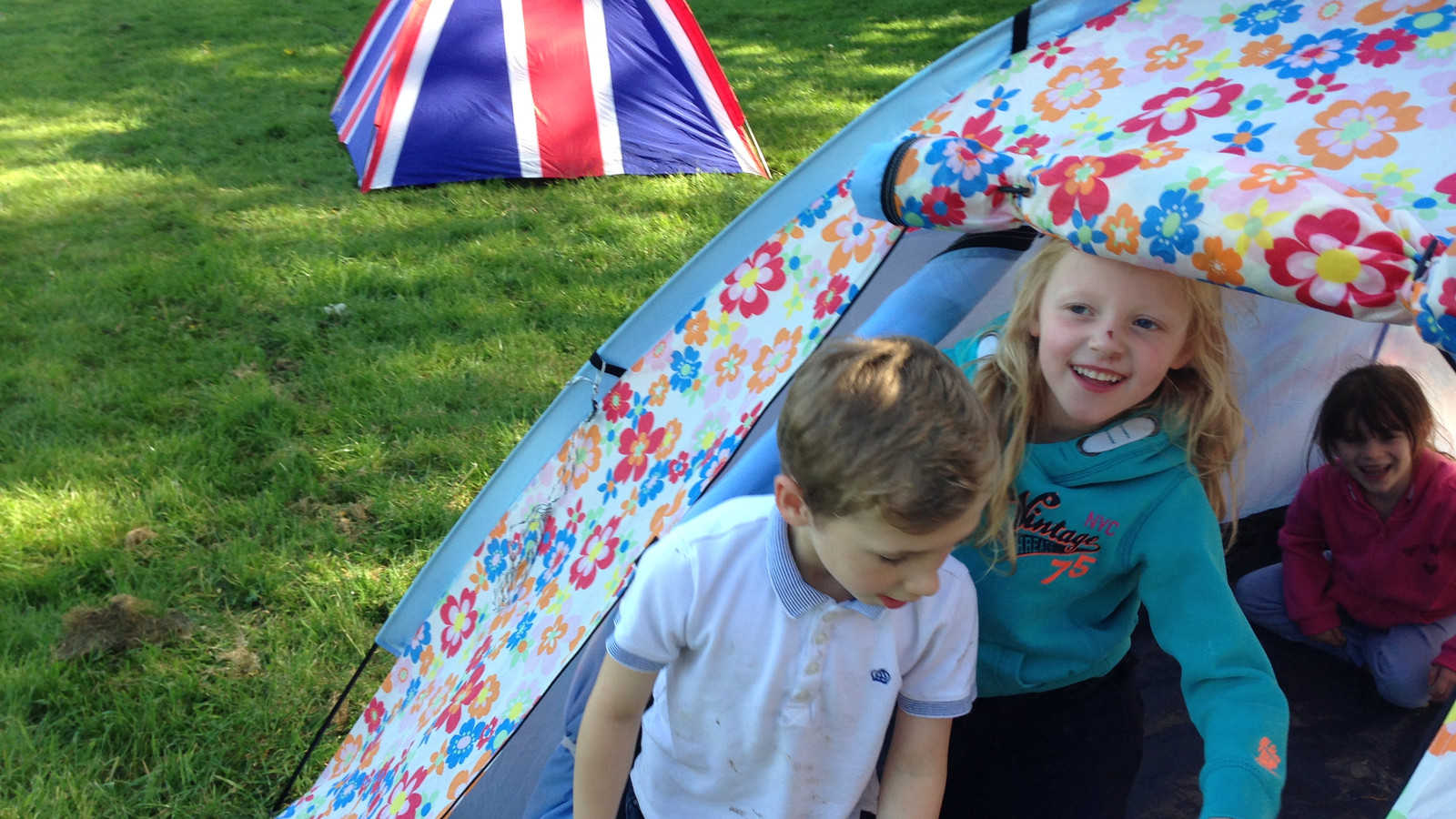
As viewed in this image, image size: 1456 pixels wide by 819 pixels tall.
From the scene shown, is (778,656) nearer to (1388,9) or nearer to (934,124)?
(934,124)

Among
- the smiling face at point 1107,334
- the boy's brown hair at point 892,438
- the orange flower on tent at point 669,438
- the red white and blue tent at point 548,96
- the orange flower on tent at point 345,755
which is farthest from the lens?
the red white and blue tent at point 548,96

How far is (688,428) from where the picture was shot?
139cm

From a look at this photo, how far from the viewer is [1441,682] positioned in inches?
68.2

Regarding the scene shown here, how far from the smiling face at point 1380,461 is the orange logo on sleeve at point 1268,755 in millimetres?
963

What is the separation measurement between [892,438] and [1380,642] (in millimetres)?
1432

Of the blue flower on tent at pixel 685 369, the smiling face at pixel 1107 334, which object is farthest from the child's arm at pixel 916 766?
the blue flower on tent at pixel 685 369

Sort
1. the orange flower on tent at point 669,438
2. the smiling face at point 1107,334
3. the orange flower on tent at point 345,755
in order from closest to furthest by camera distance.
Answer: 1. the smiling face at point 1107,334
2. the orange flower on tent at point 669,438
3. the orange flower on tent at point 345,755

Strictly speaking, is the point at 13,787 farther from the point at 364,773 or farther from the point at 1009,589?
the point at 1009,589

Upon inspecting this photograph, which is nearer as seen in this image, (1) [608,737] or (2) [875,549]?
(2) [875,549]

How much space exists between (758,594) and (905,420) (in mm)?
230

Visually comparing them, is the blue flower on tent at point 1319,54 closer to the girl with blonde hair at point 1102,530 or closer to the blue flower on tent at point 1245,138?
the blue flower on tent at point 1245,138

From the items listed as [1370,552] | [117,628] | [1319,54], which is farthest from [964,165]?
[117,628]

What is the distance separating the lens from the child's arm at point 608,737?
998mm

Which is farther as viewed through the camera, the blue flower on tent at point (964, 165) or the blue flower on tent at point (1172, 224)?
the blue flower on tent at point (964, 165)
